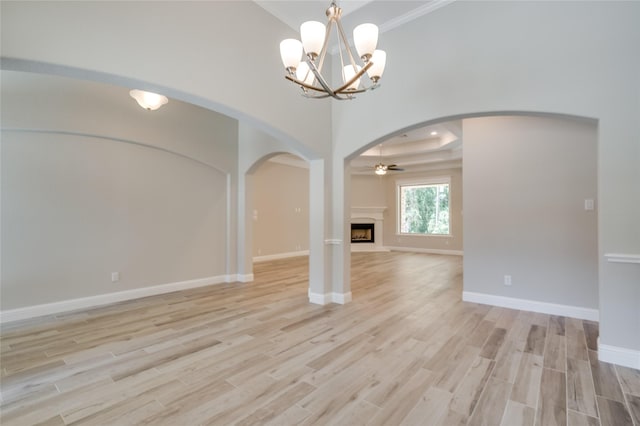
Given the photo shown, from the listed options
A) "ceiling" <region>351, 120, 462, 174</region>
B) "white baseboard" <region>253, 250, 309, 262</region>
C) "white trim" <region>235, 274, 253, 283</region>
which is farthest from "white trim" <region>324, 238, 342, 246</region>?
"white baseboard" <region>253, 250, 309, 262</region>

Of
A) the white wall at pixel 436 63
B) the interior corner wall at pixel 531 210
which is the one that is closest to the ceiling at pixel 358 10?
the white wall at pixel 436 63

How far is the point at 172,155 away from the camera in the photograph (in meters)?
5.10

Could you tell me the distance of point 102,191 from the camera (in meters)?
4.32

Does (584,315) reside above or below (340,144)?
below

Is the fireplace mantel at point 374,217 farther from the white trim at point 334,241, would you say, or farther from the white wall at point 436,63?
the white wall at point 436,63

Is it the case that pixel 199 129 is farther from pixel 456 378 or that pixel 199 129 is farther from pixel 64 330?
pixel 456 378

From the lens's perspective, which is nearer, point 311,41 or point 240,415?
point 240,415

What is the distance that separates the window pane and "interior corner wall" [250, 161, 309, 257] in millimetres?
3939

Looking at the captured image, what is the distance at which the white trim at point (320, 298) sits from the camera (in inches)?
170

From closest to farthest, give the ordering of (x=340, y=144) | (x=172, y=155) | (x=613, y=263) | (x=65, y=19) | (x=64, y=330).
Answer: (x=65, y=19)
(x=613, y=263)
(x=64, y=330)
(x=340, y=144)
(x=172, y=155)

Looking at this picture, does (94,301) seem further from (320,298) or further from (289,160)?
(289,160)

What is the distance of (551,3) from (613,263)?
2.57m

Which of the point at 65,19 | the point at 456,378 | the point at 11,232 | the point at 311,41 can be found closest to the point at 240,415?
the point at 456,378

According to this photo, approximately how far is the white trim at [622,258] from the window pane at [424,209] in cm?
758
